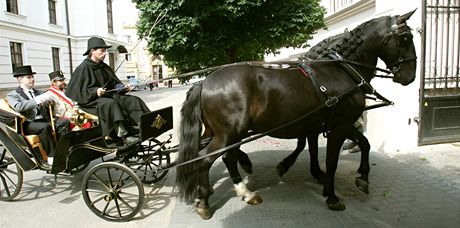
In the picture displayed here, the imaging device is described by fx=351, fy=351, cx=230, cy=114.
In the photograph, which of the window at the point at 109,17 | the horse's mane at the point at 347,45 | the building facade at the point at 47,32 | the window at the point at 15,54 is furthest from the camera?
the window at the point at 109,17

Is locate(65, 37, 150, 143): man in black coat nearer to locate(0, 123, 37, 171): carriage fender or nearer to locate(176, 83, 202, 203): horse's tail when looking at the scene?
locate(176, 83, 202, 203): horse's tail

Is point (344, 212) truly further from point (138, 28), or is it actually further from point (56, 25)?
point (56, 25)

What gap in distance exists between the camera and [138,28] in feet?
21.1

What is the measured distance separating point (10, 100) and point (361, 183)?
16.4 ft

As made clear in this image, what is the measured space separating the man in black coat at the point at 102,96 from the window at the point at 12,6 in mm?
16787

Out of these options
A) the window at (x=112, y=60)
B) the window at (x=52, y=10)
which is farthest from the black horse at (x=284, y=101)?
the window at (x=112, y=60)

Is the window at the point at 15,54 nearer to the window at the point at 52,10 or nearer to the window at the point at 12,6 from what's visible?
the window at the point at 12,6

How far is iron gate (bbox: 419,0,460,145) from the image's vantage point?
6457 mm

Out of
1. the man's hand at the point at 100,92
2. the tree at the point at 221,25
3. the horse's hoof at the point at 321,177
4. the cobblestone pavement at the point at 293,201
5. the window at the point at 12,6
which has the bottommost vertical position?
the cobblestone pavement at the point at 293,201

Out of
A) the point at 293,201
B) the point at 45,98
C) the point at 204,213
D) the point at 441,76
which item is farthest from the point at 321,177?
the point at 45,98

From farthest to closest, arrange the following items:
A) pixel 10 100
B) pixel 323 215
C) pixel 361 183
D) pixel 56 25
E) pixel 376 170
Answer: pixel 56 25 < pixel 376 170 < pixel 10 100 < pixel 361 183 < pixel 323 215

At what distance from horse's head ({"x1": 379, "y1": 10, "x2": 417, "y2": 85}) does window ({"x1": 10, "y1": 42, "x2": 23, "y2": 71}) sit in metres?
18.8

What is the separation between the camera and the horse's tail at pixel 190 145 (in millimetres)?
4031

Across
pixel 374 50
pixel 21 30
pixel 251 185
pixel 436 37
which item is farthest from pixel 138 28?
pixel 21 30
